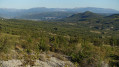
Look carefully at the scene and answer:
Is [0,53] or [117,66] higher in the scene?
[0,53]

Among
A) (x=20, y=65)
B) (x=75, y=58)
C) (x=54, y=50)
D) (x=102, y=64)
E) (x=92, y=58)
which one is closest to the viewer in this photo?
(x=20, y=65)

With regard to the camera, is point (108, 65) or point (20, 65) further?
point (108, 65)

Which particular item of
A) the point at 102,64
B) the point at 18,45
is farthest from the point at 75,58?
the point at 18,45

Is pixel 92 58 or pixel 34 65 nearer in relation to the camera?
pixel 34 65

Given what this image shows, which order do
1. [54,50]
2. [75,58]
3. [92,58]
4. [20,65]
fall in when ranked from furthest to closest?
[54,50], [75,58], [92,58], [20,65]

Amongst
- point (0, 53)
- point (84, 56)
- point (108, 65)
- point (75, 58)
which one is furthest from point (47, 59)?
point (108, 65)

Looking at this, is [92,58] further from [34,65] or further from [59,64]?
[34,65]


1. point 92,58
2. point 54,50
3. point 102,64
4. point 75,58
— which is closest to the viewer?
point 102,64

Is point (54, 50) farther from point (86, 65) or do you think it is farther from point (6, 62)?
point (6, 62)

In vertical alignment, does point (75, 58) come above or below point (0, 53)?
below
